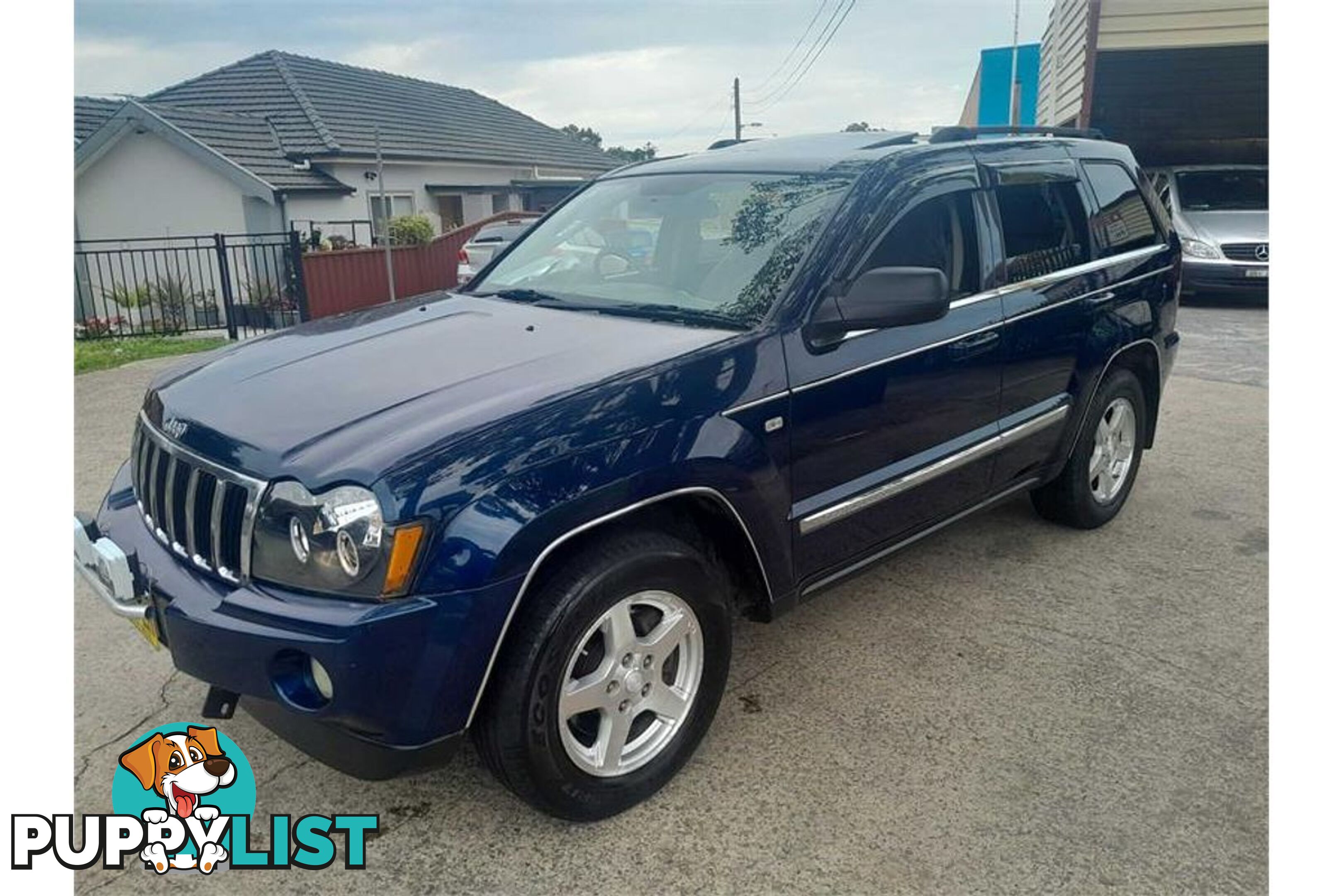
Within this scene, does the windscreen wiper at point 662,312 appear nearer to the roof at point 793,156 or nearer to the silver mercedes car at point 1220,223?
the roof at point 793,156

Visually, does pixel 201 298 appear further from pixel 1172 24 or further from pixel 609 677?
pixel 1172 24

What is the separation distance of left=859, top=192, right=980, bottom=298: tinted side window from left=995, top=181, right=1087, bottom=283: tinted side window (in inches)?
8.5

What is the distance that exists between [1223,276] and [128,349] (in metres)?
13.1

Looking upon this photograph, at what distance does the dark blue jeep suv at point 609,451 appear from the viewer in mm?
2285

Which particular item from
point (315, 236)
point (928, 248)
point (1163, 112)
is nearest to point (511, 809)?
point (928, 248)

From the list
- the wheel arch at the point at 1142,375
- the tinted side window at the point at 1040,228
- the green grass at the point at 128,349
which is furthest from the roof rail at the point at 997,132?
the green grass at the point at 128,349

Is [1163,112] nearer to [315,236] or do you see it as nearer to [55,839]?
[315,236]

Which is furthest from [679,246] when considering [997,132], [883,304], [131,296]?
[131,296]

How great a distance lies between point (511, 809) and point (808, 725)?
1.01 m

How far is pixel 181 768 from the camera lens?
2865mm

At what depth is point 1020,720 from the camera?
320 centimetres

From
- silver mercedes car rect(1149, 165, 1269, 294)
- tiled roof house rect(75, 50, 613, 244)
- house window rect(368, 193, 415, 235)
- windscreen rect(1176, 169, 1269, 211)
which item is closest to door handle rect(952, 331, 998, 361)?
silver mercedes car rect(1149, 165, 1269, 294)

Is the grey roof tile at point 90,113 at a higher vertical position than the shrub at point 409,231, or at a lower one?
higher

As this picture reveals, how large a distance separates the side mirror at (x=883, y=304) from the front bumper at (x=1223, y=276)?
35.5 feet
